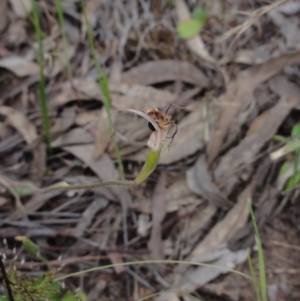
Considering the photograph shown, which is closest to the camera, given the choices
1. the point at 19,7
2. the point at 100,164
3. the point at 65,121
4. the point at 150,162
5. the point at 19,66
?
the point at 150,162

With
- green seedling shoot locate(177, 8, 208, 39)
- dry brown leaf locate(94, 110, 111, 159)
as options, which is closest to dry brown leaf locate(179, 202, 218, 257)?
dry brown leaf locate(94, 110, 111, 159)

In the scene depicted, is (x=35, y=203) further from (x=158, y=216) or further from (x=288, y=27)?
(x=288, y=27)

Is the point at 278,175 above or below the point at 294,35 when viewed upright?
below

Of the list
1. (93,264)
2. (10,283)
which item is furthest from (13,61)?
(10,283)

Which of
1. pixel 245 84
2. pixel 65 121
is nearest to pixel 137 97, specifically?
pixel 65 121

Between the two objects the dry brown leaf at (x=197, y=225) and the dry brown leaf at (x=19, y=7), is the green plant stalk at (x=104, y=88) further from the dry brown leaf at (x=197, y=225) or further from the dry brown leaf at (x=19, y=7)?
the dry brown leaf at (x=19, y=7)

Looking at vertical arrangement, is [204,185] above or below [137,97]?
below

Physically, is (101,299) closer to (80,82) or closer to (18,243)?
(18,243)
